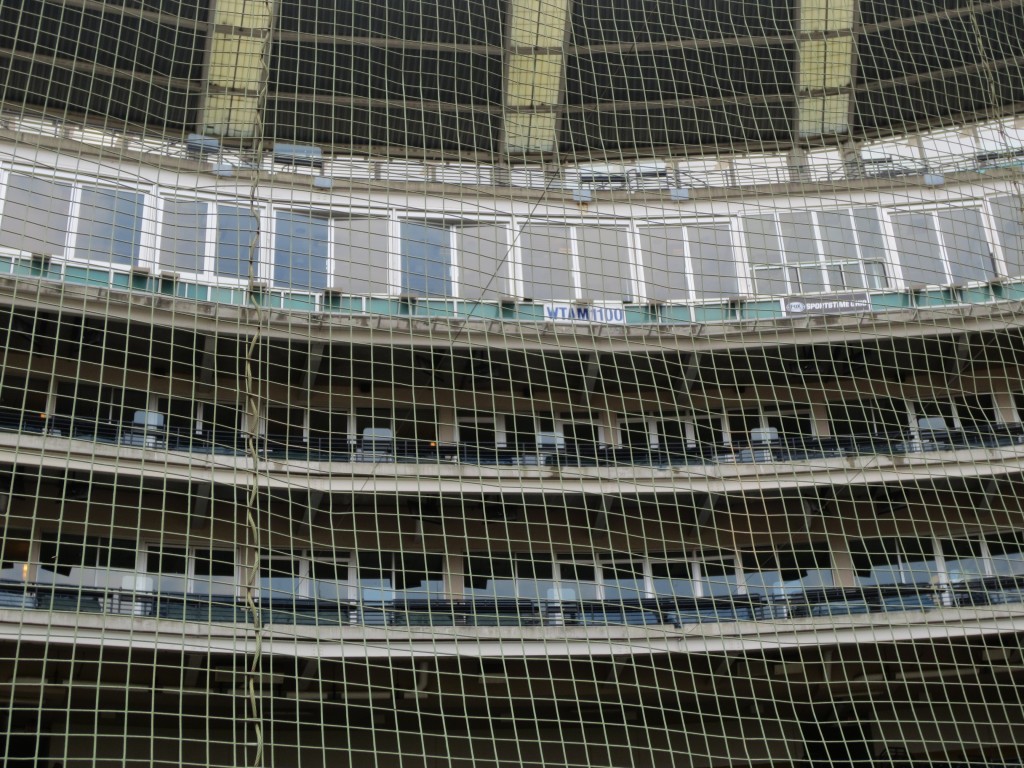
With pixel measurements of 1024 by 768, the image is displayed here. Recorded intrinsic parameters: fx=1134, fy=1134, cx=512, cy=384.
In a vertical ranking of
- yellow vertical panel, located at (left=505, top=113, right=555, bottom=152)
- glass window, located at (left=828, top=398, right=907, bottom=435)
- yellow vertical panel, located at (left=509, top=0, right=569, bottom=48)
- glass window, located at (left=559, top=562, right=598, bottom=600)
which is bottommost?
glass window, located at (left=559, top=562, right=598, bottom=600)

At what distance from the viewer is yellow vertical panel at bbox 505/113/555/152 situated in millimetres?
7965

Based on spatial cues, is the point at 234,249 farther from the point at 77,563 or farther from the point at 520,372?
the point at 77,563

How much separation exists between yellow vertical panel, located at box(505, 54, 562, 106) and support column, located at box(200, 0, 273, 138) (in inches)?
68.5

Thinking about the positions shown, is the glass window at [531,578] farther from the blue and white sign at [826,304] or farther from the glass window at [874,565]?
the blue and white sign at [826,304]

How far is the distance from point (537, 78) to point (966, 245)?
322 cm

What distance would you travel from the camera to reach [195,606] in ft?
21.0

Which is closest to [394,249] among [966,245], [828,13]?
[828,13]

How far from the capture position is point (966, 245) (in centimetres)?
789

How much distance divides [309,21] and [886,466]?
183 inches

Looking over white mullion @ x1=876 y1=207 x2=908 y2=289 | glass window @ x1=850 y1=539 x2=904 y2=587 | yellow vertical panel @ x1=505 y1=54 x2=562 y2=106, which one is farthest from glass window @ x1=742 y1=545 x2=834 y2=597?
yellow vertical panel @ x1=505 y1=54 x2=562 y2=106

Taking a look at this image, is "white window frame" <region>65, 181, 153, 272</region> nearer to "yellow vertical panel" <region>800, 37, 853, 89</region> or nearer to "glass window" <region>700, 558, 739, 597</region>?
"glass window" <region>700, 558, 739, 597</region>

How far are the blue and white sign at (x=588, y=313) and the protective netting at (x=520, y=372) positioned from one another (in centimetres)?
8

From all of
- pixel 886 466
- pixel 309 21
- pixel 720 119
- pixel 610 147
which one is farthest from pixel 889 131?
pixel 309 21

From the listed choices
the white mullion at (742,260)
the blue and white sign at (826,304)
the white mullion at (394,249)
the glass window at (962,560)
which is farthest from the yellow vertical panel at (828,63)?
the glass window at (962,560)
